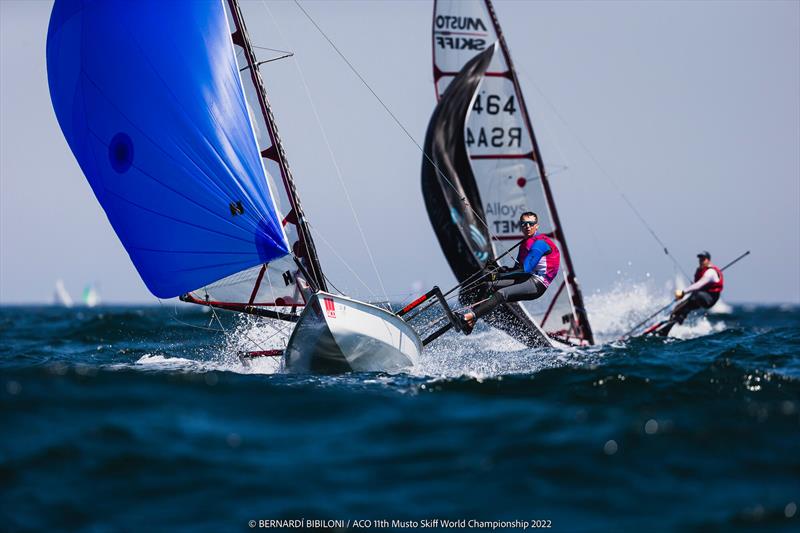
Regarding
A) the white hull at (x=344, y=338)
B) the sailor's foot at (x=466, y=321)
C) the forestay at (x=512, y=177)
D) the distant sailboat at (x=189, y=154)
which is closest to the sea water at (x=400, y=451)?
the white hull at (x=344, y=338)

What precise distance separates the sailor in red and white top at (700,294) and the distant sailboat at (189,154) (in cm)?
646

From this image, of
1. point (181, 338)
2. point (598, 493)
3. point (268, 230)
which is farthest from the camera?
point (181, 338)

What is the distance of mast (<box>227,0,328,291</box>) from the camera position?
9.45 metres

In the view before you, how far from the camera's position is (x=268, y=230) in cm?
919

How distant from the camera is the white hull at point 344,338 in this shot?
8328 millimetres

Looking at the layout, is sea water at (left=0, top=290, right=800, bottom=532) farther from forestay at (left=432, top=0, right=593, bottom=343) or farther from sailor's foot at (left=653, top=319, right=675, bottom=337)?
forestay at (left=432, top=0, right=593, bottom=343)

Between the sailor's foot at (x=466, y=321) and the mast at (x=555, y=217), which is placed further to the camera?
the mast at (x=555, y=217)

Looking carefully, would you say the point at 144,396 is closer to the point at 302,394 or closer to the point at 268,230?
the point at 302,394

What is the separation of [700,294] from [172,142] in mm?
9005

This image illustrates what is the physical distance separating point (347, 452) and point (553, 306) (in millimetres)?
10218

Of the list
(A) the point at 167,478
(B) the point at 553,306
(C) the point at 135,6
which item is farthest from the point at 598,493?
(B) the point at 553,306

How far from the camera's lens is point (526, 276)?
385 inches

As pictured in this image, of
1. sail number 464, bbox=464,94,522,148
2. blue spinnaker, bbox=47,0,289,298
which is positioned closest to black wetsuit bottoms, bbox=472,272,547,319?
blue spinnaker, bbox=47,0,289,298

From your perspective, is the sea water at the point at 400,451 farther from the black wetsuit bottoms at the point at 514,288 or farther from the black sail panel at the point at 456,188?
the black sail panel at the point at 456,188
